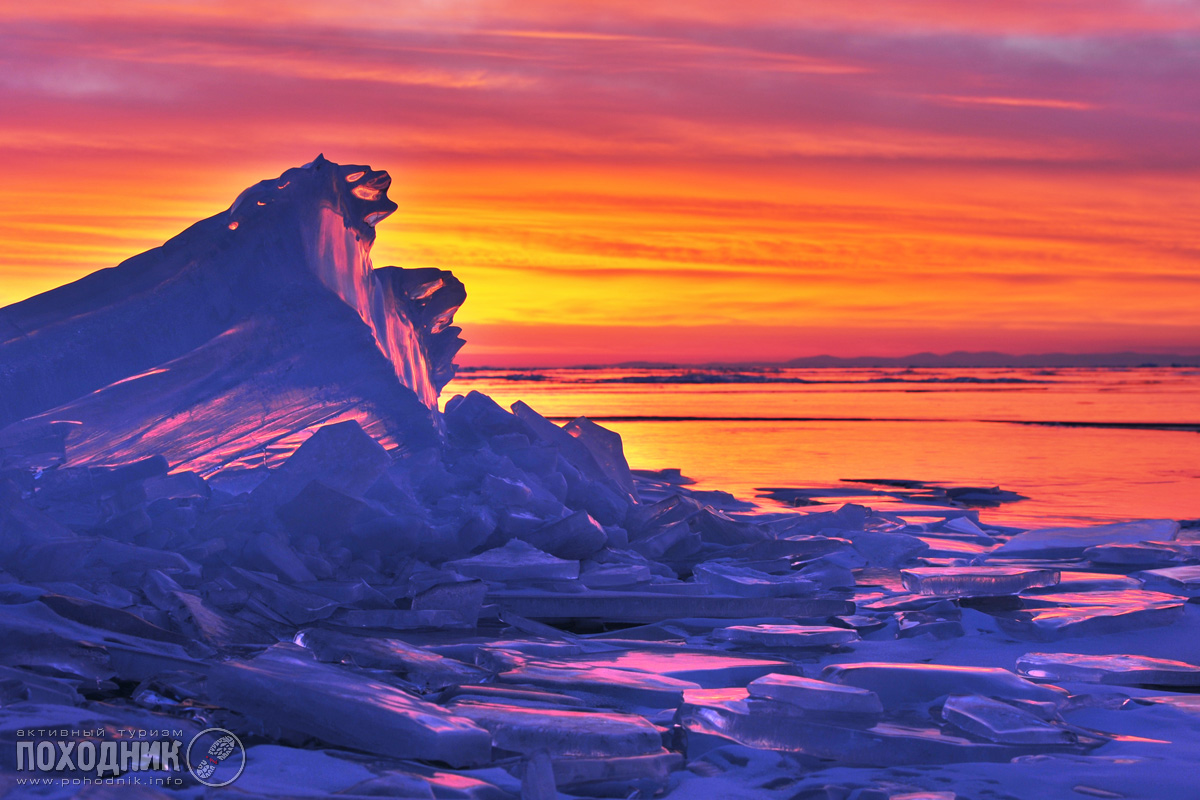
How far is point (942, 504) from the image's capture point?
6.29 metres

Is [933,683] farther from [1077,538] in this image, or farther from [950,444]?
[950,444]

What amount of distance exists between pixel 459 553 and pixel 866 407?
49.2 ft

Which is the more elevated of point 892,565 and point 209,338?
point 209,338

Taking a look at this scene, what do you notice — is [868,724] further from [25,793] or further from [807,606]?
[25,793]

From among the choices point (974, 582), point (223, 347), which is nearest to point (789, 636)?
point (974, 582)

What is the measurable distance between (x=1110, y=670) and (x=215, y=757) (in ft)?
6.88

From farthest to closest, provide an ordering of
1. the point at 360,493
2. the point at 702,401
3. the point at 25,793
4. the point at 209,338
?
the point at 702,401 < the point at 209,338 < the point at 360,493 < the point at 25,793

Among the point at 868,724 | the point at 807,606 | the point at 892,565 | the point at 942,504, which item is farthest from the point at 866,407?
the point at 868,724

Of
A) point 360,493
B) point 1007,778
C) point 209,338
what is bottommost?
point 1007,778

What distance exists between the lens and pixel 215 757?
191cm

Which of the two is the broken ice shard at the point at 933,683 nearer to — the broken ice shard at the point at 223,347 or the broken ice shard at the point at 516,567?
the broken ice shard at the point at 516,567

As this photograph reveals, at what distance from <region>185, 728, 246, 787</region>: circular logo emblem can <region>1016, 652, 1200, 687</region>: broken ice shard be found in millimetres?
1916

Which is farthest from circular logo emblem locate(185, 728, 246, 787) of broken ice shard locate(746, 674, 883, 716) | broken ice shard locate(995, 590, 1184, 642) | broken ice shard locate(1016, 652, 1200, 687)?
broken ice shard locate(995, 590, 1184, 642)

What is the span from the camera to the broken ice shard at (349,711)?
192 centimetres
